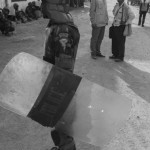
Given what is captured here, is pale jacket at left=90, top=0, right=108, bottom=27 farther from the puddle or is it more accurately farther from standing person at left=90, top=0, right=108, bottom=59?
the puddle

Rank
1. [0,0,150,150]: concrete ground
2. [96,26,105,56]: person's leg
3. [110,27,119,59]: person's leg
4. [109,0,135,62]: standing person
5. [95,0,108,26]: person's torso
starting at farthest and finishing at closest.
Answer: [96,26,105,56]: person's leg
[110,27,119,59]: person's leg
[95,0,108,26]: person's torso
[109,0,135,62]: standing person
[0,0,150,150]: concrete ground

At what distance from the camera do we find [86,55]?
303 inches

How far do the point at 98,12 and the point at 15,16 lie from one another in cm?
677

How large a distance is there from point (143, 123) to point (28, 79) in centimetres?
225

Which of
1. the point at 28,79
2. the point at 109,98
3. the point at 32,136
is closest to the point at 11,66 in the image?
the point at 28,79

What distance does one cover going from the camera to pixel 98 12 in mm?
6773

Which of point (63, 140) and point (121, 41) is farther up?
point (63, 140)

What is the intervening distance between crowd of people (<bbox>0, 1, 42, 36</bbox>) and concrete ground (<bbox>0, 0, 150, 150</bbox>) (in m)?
0.35

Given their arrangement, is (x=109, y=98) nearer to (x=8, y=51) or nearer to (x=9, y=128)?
(x=9, y=128)

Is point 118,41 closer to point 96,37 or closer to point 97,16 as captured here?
point 96,37

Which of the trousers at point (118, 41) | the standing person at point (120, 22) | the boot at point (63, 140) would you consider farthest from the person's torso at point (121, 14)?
the boot at point (63, 140)

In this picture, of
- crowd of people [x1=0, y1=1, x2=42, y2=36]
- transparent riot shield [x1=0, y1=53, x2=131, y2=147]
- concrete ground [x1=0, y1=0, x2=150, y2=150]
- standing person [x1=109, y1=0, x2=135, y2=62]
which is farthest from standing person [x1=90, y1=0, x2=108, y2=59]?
transparent riot shield [x1=0, y1=53, x2=131, y2=147]

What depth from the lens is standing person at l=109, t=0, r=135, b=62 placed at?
6.61 m

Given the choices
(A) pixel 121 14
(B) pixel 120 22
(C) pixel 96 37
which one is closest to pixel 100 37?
(C) pixel 96 37
